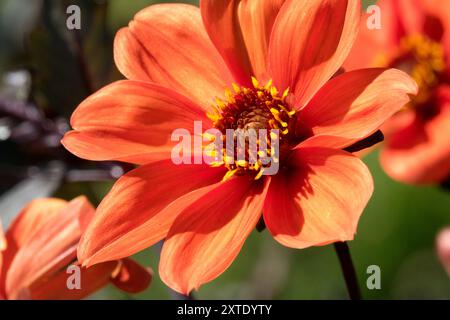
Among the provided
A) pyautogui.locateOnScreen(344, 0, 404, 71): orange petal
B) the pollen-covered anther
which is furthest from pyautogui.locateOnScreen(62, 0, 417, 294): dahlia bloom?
the pollen-covered anther

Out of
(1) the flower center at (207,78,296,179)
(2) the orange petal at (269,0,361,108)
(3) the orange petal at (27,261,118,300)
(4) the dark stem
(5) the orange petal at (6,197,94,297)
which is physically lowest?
(3) the orange petal at (27,261,118,300)

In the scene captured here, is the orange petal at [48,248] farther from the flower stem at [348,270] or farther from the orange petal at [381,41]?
the orange petal at [381,41]

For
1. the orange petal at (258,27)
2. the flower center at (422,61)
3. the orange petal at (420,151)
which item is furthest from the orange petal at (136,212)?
the flower center at (422,61)

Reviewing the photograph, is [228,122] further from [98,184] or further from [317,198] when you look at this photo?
[98,184]

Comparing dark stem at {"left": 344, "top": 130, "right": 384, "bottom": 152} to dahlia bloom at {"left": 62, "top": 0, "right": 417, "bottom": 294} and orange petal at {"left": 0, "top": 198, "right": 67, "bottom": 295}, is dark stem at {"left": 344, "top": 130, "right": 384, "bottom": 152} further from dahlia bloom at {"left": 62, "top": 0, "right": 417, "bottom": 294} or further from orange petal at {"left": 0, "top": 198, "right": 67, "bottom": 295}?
orange petal at {"left": 0, "top": 198, "right": 67, "bottom": 295}

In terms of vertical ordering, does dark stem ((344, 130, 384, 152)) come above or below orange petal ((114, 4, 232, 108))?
below
